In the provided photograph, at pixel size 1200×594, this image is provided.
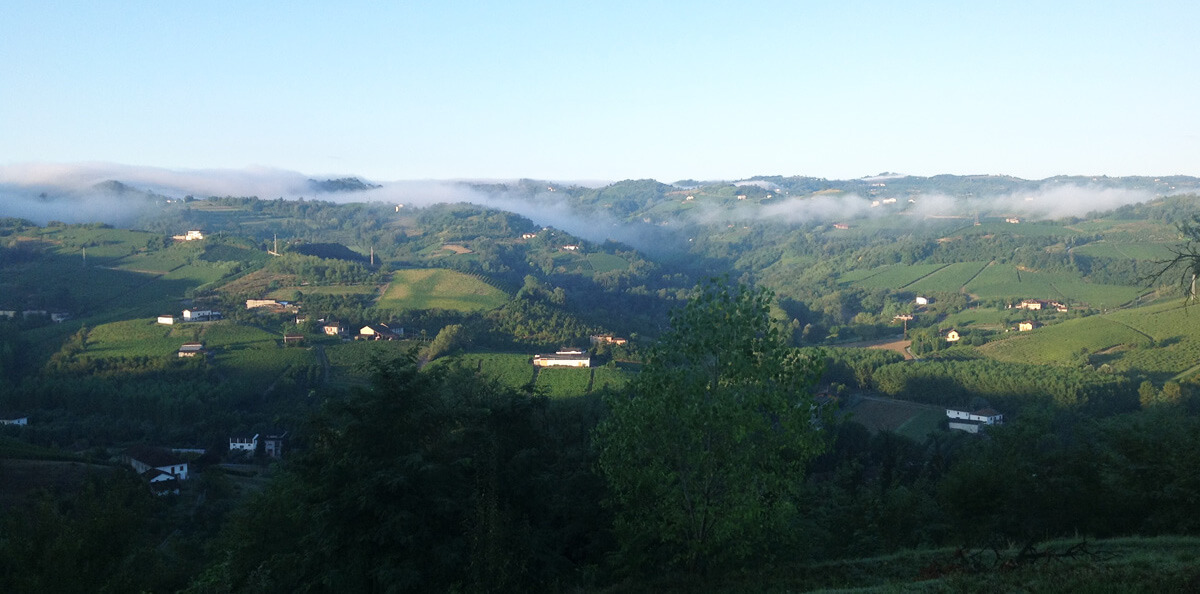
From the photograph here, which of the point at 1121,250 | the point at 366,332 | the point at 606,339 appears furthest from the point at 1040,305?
the point at 366,332

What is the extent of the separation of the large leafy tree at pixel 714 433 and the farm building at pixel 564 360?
44670 millimetres

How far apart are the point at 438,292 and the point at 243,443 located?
38.8 metres

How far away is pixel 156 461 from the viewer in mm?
36750

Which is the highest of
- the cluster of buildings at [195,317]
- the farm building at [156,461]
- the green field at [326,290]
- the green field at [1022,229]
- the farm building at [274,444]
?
the green field at [1022,229]

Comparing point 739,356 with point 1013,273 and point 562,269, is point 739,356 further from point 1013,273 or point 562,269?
point 562,269

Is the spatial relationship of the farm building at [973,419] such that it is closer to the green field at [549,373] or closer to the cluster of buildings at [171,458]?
the green field at [549,373]

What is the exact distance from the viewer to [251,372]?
2042 inches

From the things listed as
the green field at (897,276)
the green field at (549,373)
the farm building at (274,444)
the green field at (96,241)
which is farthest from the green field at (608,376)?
the green field at (897,276)

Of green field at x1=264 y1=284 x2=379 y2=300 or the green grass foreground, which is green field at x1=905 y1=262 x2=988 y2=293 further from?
the green grass foreground

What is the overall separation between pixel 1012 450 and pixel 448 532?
13924mm

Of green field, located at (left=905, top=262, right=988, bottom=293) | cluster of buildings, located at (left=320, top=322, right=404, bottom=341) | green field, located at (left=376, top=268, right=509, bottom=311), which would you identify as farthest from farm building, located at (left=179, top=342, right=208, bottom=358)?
green field, located at (left=905, top=262, right=988, bottom=293)

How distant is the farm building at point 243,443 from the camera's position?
4262 cm

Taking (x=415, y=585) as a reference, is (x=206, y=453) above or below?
below

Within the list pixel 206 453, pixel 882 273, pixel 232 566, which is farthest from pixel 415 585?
pixel 882 273
